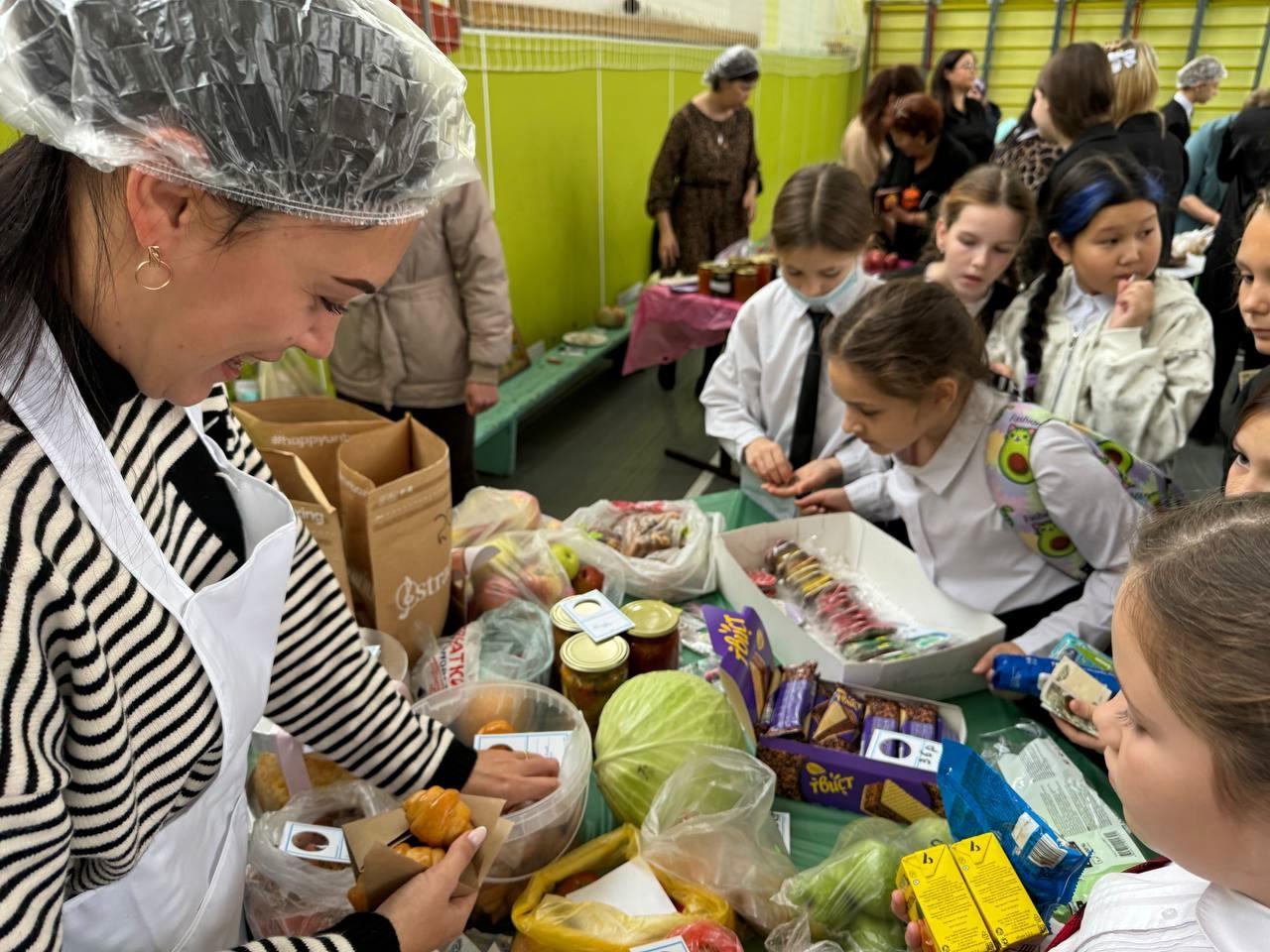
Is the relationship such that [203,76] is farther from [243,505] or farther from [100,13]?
[243,505]

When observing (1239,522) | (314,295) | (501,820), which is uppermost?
(314,295)

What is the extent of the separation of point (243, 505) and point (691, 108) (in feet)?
15.3

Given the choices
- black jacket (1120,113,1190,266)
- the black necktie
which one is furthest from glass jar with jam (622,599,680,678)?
black jacket (1120,113,1190,266)

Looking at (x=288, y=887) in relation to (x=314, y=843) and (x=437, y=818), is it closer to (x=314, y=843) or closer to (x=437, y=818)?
(x=314, y=843)

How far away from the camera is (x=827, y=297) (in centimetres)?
227

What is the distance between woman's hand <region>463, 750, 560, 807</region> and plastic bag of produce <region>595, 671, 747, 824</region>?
→ 9cm

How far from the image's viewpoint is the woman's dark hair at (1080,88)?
9.21 ft

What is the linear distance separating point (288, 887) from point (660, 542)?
97 centimetres

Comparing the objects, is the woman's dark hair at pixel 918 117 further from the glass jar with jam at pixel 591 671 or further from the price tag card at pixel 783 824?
the price tag card at pixel 783 824

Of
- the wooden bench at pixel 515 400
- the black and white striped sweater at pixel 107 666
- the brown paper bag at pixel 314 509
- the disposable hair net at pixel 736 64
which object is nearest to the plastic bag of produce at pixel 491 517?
the brown paper bag at pixel 314 509

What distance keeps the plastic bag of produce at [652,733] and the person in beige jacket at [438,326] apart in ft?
5.75

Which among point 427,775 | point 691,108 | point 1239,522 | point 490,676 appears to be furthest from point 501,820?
point 691,108

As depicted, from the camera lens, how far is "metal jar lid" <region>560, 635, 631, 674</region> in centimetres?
119

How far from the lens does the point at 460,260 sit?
→ 2.78m
